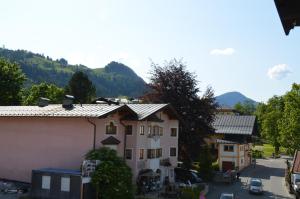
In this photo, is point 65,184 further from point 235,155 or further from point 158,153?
point 235,155

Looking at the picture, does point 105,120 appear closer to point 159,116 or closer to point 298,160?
point 159,116

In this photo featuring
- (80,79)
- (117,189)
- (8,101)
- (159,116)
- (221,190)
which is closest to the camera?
(117,189)

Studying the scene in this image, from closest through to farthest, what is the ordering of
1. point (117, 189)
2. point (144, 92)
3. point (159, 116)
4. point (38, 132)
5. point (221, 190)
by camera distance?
point (117, 189) < point (38, 132) < point (159, 116) < point (221, 190) < point (144, 92)

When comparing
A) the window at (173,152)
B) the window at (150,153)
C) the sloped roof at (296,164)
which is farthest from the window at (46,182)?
the sloped roof at (296,164)

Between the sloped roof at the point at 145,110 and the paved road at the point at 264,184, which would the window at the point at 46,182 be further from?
the paved road at the point at 264,184

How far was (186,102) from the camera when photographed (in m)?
53.2

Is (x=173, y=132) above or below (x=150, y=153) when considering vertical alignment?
above

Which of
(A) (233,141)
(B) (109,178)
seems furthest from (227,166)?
(B) (109,178)

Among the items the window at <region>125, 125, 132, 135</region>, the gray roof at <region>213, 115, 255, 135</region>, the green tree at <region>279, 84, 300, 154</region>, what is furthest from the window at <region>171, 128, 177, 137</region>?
the gray roof at <region>213, 115, 255, 135</region>

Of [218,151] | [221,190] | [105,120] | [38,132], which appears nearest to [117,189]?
[105,120]

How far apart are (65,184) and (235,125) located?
46.3 metres

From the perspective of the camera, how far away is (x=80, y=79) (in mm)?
84438

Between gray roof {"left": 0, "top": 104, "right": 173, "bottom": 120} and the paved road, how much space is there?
36.1 ft

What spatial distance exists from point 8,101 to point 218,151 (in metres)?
35.4
